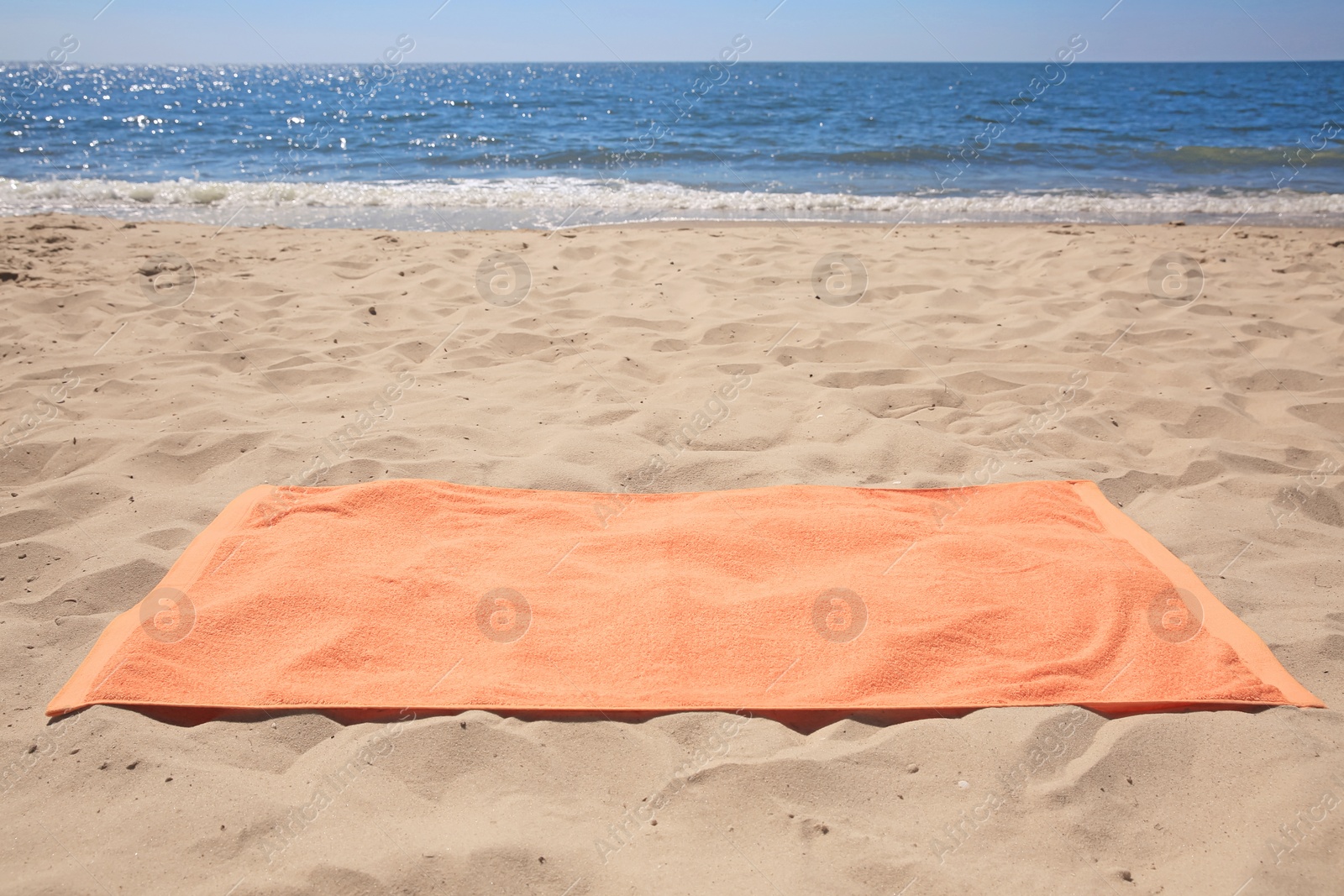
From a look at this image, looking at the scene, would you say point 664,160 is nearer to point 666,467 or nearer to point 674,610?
point 666,467

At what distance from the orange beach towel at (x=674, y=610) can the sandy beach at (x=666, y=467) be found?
0.33 feet

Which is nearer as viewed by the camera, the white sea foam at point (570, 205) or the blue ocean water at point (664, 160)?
the white sea foam at point (570, 205)

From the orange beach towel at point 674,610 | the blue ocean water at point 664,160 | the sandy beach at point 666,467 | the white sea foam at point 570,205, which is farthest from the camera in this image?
the blue ocean water at point 664,160

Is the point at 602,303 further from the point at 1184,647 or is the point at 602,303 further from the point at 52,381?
the point at 1184,647

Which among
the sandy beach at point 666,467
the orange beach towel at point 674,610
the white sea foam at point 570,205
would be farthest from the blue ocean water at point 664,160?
the orange beach towel at point 674,610

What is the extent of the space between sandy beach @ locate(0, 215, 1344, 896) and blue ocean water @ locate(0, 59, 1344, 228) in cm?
236

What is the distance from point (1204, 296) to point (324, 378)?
5.40m

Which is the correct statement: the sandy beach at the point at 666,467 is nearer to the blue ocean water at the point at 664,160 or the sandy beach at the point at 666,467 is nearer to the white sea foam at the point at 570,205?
the white sea foam at the point at 570,205

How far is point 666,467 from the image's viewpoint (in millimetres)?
3209

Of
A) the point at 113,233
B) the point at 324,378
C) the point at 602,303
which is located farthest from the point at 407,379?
the point at 113,233

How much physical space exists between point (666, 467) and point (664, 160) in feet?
32.8

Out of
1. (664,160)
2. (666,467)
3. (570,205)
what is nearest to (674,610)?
(666,467)

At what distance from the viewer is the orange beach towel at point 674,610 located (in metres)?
2.06

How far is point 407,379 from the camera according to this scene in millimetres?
3996
